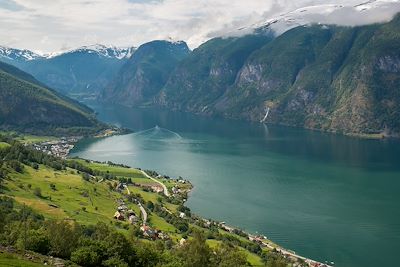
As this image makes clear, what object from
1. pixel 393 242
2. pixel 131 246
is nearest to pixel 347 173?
pixel 393 242

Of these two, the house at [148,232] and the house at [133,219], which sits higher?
the house at [148,232]

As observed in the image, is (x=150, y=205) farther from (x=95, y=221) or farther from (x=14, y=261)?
(x=14, y=261)

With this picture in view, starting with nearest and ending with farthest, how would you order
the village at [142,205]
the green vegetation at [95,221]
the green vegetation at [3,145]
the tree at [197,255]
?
the green vegetation at [95,221] → the tree at [197,255] → the village at [142,205] → the green vegetation at [3,145]

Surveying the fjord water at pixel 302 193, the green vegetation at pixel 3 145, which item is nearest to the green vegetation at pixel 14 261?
the fjord water at pixel 302 193

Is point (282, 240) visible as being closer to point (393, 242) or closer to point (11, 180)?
point (393, 242)

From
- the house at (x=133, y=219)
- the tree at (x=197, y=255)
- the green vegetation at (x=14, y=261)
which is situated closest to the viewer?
the green vegetation at (x=14, y=261)

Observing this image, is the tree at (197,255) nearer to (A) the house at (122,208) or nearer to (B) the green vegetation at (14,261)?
(B) the green vegetation at (14,261)
